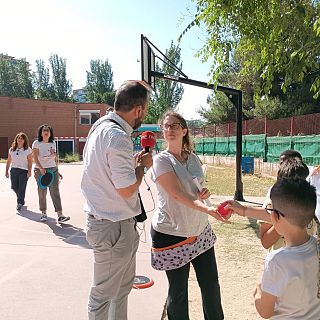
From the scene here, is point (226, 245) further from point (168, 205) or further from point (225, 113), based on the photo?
point (225, 113)

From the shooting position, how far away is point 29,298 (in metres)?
3.99

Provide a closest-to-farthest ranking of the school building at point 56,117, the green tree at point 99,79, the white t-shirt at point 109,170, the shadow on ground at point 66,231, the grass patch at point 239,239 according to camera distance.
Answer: the white t-shirt at point 109,170 < the grass patch at point 239,239 < the shadow on ground at point 66,231 < the school building at point 56,117 < the green tree at point 99,79

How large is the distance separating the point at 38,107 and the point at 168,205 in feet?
160

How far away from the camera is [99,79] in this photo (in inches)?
3538

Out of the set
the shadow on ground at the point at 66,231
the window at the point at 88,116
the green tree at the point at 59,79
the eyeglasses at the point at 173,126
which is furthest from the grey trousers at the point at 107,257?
the green tree at the point at 59,79

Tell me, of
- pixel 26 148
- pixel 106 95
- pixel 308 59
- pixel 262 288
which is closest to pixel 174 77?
pixel 26 148

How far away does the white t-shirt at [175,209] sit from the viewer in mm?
3014

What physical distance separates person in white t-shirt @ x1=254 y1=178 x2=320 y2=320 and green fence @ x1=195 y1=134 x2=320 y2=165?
830cm

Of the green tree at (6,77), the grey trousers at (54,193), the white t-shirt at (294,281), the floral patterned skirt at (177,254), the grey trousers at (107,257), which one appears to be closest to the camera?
the white t-shirt at (294,281)

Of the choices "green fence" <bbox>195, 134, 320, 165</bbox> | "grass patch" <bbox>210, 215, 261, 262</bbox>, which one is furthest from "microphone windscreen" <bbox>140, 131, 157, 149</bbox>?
"green fence" <bbox>195, 134, 320, 165</bbox>

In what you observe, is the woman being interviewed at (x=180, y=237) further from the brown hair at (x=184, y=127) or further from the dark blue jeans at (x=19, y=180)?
the dark blue jeans at (x=19, y=180)

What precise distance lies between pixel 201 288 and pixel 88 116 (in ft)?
156

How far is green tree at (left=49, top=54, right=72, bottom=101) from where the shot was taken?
3351 inches

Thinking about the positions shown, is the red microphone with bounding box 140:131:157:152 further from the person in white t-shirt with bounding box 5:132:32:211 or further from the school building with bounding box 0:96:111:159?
the school building with bounding box 0:96:111:159
